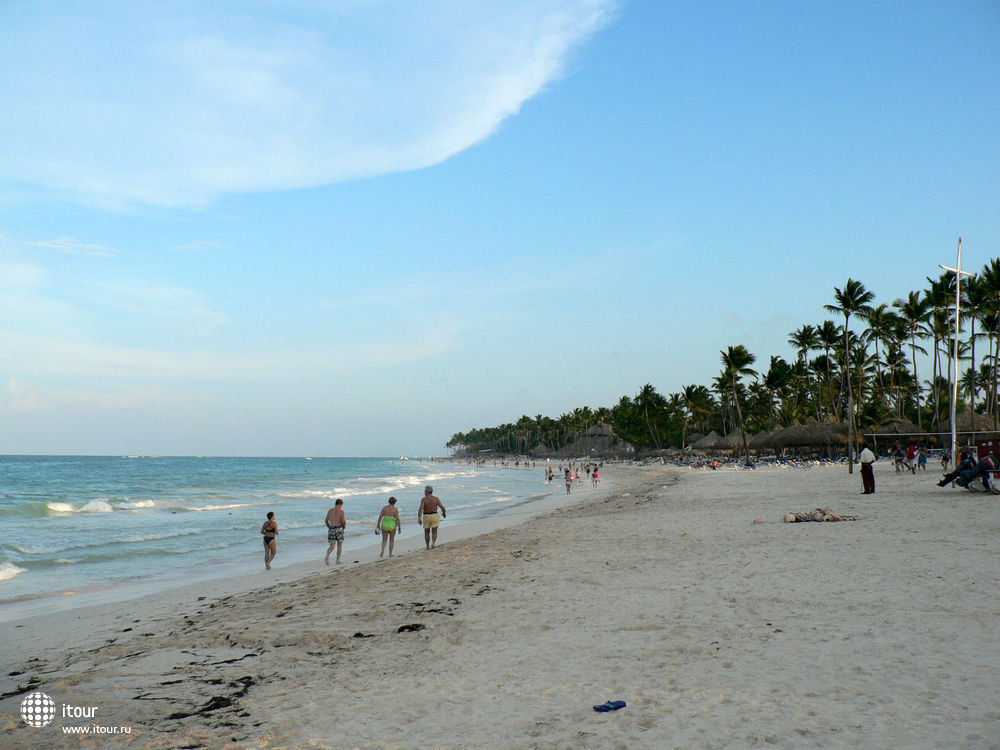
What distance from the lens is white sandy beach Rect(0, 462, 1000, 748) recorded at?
174 inches

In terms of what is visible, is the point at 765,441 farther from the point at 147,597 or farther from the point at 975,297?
the point at 147,597

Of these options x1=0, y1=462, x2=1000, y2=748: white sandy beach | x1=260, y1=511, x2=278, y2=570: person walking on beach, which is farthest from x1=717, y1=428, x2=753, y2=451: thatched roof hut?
x1=260, y1=511, x2=278, y2=570: person walking on beach

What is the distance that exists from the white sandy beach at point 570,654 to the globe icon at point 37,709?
10cm

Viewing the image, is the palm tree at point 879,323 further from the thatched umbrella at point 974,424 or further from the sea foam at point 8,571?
the sea foam at point 8,571

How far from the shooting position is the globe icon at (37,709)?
526cm

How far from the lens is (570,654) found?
601cm

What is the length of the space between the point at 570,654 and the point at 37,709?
4.66 m

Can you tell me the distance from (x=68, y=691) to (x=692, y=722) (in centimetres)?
554

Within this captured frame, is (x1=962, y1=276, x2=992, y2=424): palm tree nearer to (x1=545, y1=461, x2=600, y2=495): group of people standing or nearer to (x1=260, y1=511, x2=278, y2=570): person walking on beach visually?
(x1=545, y1=461, x2=600, y2=495): group of people standing

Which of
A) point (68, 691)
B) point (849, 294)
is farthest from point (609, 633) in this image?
point (849, 294)

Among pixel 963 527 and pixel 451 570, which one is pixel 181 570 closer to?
pixel 451 570

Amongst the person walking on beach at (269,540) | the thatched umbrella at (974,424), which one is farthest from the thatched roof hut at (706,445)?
the person walking on beach at (269,540)

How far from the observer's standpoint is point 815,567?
8.84 m

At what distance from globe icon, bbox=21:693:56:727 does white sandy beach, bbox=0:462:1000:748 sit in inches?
4.0
